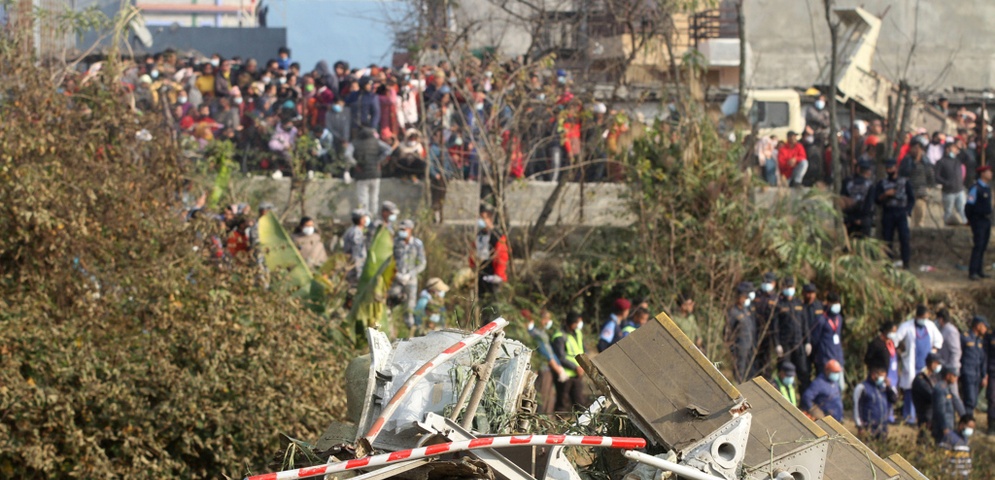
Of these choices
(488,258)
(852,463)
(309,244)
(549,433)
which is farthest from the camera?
(488,258)

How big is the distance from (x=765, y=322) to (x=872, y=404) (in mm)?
1663

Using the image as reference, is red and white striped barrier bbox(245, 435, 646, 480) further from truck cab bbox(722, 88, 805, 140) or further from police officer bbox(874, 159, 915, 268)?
truck cab bbox(722, 88, 805, 140)

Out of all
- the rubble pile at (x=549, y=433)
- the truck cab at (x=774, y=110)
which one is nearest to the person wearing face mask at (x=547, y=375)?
the rubble pile at (x=549, y=433)

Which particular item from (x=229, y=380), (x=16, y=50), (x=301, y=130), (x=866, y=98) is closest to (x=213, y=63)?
(x=301, y=130)

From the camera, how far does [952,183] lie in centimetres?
2156

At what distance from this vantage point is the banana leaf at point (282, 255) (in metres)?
15.3

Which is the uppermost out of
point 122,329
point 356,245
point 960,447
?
point 356,245

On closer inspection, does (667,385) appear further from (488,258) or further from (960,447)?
(488,258)

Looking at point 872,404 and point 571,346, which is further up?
point 571,346

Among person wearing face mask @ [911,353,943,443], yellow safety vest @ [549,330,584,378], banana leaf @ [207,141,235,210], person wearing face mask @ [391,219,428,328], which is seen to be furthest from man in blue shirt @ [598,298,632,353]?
banana leaf @ [207,141,235,210]

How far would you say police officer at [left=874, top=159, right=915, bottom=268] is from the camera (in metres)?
20.0

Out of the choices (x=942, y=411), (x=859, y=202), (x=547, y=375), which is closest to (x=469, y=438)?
(x=547, y=375)

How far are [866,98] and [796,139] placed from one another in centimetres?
747

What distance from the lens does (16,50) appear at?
48.8 ft
